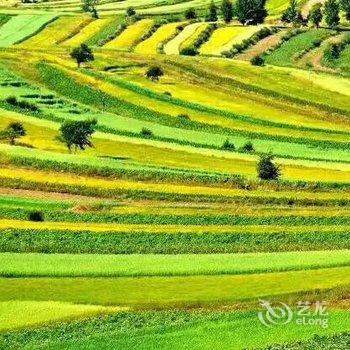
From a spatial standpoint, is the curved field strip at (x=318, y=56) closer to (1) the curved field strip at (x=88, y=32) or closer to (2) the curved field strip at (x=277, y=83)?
(2) the curved field strip at (x=277, y=83)

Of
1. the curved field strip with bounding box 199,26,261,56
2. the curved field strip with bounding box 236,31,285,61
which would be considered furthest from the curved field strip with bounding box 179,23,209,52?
the curved field strip with bounding box 236,31,285,61

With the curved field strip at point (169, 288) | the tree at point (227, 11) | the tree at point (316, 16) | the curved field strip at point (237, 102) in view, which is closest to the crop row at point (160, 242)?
the curved field strip at point (169, 288)

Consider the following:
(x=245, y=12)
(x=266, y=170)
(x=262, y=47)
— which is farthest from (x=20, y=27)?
(x=266, y=170)

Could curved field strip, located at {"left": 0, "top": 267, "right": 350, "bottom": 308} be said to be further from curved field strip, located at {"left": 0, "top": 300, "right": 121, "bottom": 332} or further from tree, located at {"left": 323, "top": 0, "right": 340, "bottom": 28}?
tree, located at {"left": 323, "top": 0, "right": 340, "bottom": 28}

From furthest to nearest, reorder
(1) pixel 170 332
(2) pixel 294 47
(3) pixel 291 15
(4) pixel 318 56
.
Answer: (3) pixel 291 15
(2) pixel 294 47
(4) pixel 318 56
(1) pixel 170 332

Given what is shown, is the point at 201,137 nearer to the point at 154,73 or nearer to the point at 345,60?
the point at 154,73

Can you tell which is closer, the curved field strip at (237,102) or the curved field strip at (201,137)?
the curved field strip at (201,137)
